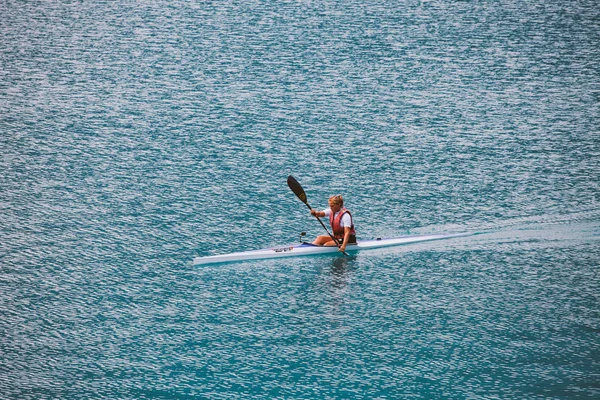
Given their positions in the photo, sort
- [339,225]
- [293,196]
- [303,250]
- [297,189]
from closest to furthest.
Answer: [303,250], [339,225], [297,189], [293,196]

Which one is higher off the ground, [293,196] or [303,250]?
[293,196]

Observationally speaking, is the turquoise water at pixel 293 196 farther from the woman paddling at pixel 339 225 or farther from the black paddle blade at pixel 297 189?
the black paddle blade at pixel 297 189

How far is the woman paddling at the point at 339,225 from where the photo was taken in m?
20.4

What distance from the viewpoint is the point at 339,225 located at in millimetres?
20703

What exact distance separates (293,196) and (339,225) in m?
3.49

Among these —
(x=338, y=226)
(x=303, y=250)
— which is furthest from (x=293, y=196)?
(x=303, y=250)

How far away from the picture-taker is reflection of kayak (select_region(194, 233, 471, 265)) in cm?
1988

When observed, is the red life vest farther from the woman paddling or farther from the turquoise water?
the turquoise water

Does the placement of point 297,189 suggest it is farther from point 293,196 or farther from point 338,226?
point 293,196

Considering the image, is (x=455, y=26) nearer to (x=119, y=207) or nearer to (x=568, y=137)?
(x=568, y=137)

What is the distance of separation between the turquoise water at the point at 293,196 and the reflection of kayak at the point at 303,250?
0.82ft

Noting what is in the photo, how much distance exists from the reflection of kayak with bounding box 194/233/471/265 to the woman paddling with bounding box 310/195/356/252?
0.19 meters

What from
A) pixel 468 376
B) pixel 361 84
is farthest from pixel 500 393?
pixel 361 84

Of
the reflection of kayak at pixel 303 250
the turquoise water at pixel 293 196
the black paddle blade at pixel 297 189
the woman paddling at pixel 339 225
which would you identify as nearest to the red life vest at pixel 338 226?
the woman paddling at pixel 339 225
